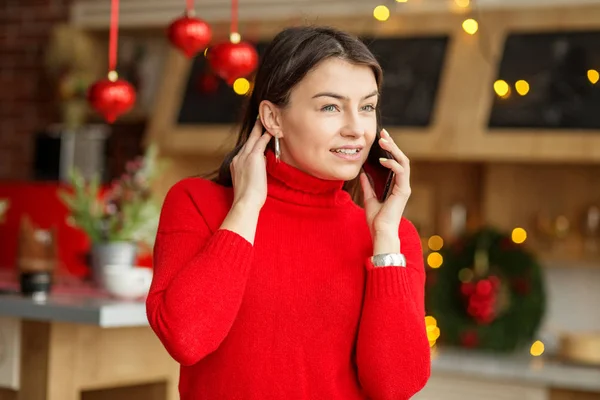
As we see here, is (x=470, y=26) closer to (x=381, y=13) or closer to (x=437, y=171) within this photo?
(x=381, y=13)

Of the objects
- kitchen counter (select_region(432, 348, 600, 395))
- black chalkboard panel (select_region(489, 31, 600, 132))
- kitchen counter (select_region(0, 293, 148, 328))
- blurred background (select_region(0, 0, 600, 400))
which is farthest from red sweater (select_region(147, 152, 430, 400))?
black chalkboard panel (select_region(489, 31, 600, 132))

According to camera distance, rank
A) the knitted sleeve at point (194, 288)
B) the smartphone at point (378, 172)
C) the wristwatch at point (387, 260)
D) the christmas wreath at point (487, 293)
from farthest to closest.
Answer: the christmas wreath at point (487, 293) → the smartphone at point (378, 172) → the wristwatch at point (387, 260) → the knitted sleeve at point (194, 288)

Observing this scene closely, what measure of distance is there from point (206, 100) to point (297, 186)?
3.07 m

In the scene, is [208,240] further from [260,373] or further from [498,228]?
[498,228]

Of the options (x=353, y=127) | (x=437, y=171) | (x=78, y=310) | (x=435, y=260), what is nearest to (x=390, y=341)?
(x=353, y=127)

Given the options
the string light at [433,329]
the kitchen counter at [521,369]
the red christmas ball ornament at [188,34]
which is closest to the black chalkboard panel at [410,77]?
the string light at [433,329]

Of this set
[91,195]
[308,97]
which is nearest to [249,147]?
[308,97]

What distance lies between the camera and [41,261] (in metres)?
3.63

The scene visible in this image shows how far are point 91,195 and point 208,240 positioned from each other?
1790mm

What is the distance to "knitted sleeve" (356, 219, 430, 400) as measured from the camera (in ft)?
6.04

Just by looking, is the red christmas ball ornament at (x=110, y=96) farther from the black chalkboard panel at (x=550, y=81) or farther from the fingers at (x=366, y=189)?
the black chalkboard panel at (x=550, y=81)

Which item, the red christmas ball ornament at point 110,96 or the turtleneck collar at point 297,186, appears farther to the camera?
the red christmas ball ornament at point 110,96

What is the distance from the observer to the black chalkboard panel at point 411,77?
4.44m

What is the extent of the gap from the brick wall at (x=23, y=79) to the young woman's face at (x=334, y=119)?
3.91 meters
